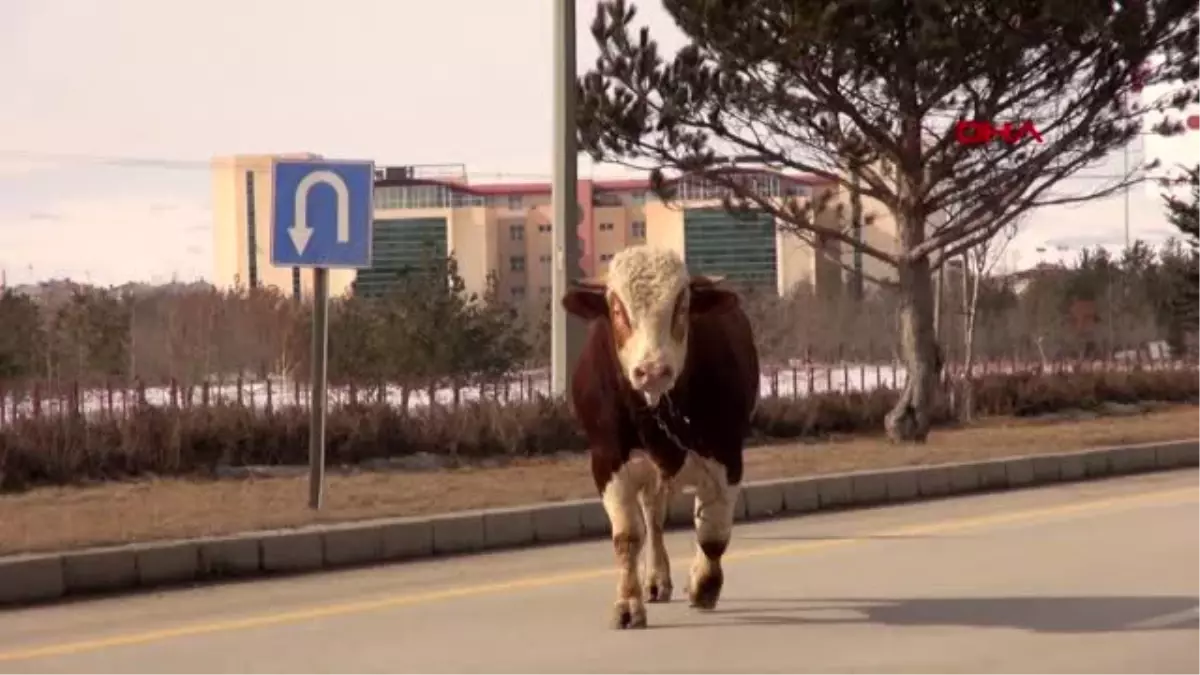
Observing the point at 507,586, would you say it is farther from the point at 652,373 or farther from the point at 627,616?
the point at 652,373

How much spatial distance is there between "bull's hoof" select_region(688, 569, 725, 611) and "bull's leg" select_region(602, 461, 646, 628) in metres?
0.45

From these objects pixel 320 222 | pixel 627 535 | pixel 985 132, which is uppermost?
pixel 985 132

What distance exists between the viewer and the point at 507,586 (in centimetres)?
1009

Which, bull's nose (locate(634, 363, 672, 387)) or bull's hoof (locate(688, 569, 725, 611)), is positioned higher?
bull's nose (locate(634, 363, 672, 387))

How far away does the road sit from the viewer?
7605 millimetres

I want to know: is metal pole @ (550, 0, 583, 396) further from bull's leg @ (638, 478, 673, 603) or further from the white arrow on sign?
bull's leg @ (638, 478, 673, 603)

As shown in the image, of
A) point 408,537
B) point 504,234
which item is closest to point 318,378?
point 408,537

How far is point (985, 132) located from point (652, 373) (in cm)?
1359

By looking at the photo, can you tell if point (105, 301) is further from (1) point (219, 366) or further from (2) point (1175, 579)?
(2) point (1175, 579)

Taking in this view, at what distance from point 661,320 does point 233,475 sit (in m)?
9.21

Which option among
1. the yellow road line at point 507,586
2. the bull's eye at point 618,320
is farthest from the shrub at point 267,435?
the bull's eye at point 618,320

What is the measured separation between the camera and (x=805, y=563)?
10891 mm

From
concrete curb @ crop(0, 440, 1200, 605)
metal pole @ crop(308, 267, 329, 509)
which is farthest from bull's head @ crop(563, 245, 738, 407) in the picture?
metal pole @ crop(308, 267, 329, 509)

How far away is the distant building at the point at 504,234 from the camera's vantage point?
2705 centimetres
